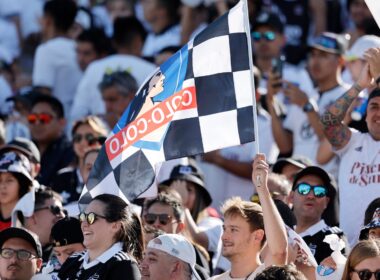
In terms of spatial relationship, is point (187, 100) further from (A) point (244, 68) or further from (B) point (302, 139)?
(B) point (302, 139)

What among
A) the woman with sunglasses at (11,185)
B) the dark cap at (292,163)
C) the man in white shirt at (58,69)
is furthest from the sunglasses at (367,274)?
the man in white shirt at (58,69)

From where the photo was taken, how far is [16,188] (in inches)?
407

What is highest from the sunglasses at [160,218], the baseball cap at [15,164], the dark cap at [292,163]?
the baseball cap at [15,164]

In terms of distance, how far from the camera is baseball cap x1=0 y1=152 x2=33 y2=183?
10375 mm

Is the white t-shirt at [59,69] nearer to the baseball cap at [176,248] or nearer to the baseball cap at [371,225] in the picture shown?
the baseball cap at [176,248]

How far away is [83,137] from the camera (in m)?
11.4

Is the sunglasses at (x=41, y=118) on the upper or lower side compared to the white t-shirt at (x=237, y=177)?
upper

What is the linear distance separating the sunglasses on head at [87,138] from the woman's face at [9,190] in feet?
3.71

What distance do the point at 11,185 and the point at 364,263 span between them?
4.13 metres

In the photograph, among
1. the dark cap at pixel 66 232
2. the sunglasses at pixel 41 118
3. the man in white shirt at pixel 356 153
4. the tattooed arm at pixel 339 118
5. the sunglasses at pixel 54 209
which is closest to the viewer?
the dark cap at pixel 66 232

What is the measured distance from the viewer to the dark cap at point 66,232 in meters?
8.94

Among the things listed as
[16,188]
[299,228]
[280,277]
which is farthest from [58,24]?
[280,277]

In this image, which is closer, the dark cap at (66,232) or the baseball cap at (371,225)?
the baseball cap at (371,225)

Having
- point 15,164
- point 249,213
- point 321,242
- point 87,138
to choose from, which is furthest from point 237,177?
point 249,213
